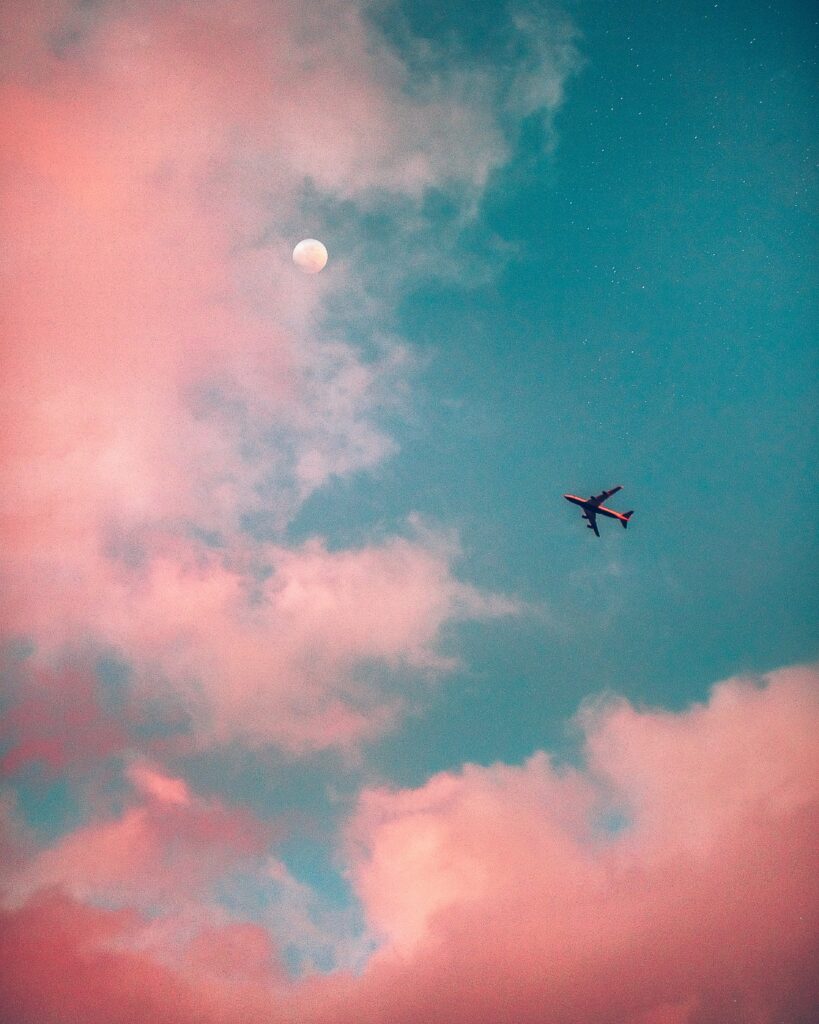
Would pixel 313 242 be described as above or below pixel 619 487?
above

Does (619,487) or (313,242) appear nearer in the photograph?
(313,242)

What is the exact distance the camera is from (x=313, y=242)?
14725 centimetres

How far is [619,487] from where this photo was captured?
175750 millimetres

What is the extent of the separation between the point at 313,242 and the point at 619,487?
10096 centimetres
